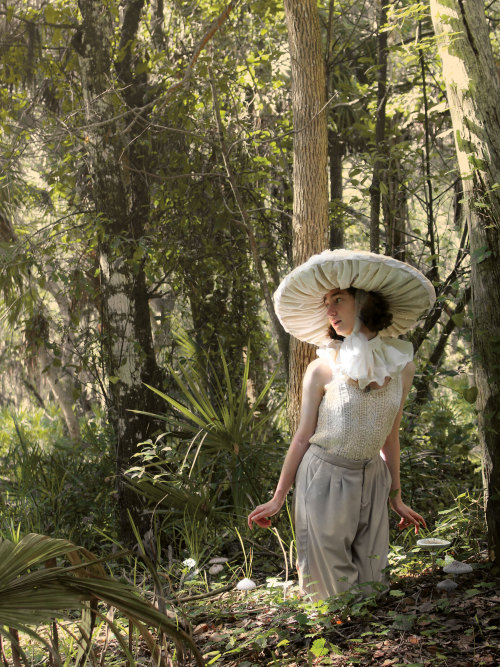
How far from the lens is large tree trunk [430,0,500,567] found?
3207 mm

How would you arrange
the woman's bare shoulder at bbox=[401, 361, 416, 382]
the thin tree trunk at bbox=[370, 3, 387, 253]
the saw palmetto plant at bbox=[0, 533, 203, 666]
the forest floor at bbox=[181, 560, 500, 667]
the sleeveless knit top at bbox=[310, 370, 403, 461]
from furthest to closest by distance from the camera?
the thin tree trunk at bbox=[370, 3, 387, 253]
the woman's bare shoulder at bbox=[401, 361, 416, 382]
the sleeveless knit top at bbox=[310, 370, 403, 461]
the forest floor at bbox=[181, 560, 500, 667]
the saw palmetto plant at bbox=[0, 533, 203, 666]

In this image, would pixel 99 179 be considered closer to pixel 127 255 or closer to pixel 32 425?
pixel 127 255

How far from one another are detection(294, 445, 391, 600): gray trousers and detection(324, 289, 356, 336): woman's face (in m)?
0.59

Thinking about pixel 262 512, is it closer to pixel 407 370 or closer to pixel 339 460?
pixel 339 460

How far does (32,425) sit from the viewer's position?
12883 millimetres

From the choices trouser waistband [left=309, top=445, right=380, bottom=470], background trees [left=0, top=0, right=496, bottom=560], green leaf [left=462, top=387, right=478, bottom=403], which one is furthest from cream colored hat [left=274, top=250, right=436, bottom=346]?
background trees [left=0, top=0, right=496, bottom=560]

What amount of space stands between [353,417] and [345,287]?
60 cm

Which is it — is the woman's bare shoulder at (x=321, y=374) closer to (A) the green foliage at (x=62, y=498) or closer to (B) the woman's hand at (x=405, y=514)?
(B) the woman's hand at (x=405, y=514)

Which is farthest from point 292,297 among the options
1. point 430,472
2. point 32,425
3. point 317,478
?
point 32,425

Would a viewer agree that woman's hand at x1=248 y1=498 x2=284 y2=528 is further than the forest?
Yes

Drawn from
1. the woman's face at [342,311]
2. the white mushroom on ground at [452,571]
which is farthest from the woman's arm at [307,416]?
the white mushroom on ground at [452,571]

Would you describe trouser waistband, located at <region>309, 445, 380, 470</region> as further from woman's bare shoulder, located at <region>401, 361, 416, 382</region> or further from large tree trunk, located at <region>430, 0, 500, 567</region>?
large tree trunk, located at <region>430, 0, 500, 567</region>

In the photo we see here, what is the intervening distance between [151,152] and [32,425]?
26.1 ft

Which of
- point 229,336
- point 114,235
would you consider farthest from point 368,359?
point 229,336
